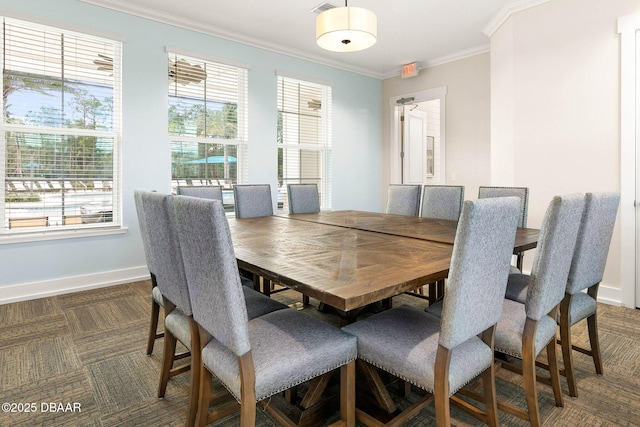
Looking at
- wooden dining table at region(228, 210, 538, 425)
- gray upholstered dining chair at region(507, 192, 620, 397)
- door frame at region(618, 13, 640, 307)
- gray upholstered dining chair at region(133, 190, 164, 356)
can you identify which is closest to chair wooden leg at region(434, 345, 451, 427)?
wooden dining table at region(228, 210, 538, 425)

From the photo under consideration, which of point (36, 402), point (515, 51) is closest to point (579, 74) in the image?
point (515, 51)

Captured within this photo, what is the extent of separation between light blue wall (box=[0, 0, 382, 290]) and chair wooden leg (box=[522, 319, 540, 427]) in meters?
3.64

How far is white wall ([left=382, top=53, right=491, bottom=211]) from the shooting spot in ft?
15.6

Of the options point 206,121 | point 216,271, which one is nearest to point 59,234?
point 206,121

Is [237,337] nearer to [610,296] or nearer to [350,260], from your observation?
[350,260]

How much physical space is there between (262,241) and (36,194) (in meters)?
2.63

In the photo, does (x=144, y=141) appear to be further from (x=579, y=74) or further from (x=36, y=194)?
(x=579, y=74)

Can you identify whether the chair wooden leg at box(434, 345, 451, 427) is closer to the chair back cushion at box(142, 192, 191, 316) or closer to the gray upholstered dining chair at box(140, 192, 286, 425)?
the gray upholstered dining chair at box(140, 192, 286, 425)

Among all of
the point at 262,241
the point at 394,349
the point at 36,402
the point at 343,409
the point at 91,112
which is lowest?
the point at 36,402

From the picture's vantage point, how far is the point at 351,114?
5.62m

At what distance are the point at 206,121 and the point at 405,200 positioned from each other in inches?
97.5

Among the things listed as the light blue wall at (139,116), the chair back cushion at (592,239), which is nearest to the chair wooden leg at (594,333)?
the chair back cushion at (592,239)

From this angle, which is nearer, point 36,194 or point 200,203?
point 200,203

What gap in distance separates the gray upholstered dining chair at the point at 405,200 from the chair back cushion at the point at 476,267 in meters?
2.24
